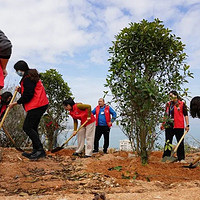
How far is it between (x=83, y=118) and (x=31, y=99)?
1.81m

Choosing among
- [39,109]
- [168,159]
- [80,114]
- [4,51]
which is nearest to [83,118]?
[80,114]

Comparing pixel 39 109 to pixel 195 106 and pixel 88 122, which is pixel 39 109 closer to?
pixel 88 122

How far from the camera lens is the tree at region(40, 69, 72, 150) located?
8.04 meters

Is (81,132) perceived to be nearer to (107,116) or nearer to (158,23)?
(107,116)

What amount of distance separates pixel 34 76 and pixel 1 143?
432cm

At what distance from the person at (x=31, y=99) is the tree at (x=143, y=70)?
4.70 feet

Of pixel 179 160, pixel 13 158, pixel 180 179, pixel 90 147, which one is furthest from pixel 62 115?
pixel 180 179

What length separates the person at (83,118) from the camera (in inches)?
252

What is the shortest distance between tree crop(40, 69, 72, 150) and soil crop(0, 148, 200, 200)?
3.04m

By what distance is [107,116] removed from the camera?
7.78 m

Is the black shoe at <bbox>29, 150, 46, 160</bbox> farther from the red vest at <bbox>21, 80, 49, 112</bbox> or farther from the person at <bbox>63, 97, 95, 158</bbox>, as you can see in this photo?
the person at <bbox>63, 97, 95, 158</bbox>

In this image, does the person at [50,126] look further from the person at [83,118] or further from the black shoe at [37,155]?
the black shoe at [37,155]

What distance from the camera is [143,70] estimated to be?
16.3 ft

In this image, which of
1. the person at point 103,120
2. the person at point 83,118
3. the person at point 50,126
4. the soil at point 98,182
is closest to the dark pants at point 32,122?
the soil at point 98,182
